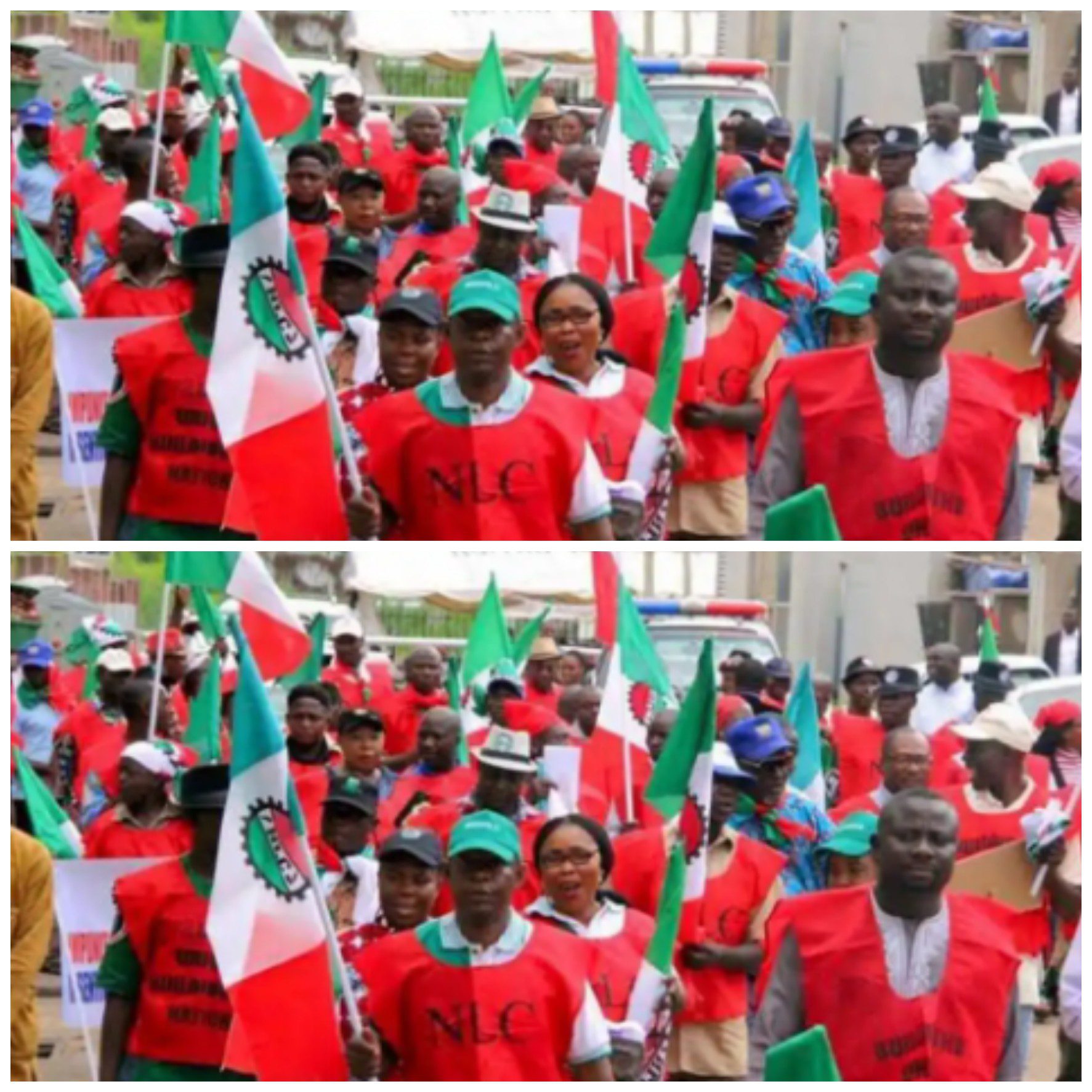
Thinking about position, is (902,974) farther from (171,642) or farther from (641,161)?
(171,642)

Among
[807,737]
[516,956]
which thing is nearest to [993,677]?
[807,737]

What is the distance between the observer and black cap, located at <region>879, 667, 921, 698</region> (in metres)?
10.1

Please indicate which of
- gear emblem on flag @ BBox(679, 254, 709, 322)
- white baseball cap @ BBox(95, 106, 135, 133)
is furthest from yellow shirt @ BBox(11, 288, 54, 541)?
white baseball cap @ BBox(95, 106, 135, 133)

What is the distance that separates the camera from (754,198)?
31.8ft

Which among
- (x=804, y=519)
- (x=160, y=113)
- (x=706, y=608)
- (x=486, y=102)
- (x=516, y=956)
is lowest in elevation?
(x=516, y=956)

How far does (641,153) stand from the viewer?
10.4 meters

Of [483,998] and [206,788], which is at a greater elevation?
[206,788]

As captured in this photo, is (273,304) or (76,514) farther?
(76,514)

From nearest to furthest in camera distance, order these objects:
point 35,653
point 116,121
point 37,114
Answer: point 116,121 < point 35,653 < point 37,114

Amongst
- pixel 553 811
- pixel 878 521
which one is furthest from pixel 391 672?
pixel 878 521

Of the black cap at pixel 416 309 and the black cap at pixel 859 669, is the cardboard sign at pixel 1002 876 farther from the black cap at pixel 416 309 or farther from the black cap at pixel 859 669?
the black cap at pixel 416 309

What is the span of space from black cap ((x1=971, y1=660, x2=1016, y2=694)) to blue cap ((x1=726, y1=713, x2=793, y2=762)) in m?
0.76

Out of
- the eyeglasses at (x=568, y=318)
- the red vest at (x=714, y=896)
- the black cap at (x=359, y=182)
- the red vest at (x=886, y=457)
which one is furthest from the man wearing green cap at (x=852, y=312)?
the black cap at (x=359, y=182)

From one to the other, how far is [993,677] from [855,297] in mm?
1261
